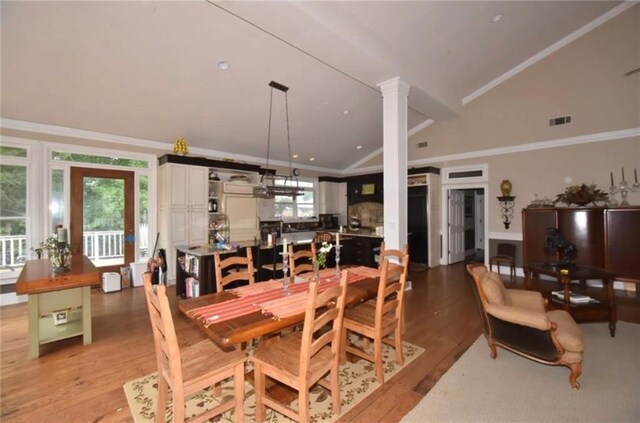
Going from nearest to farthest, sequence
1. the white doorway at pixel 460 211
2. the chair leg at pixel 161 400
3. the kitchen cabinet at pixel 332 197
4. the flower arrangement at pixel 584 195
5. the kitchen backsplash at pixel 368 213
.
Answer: the chair leg at pixel 161 400 < the flower arrangement at pixel 584 195 < the white doorway at pixel 460 211 < the kitchen backsplash at pixel 368 213 < the kitchen cabinet at pixel 332 197

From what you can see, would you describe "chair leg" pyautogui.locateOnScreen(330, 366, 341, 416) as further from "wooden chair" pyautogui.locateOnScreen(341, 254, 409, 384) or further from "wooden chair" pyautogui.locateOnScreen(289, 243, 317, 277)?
"wooden chair" pyautogui.locateOnScreen(289, 243, 317, 277)

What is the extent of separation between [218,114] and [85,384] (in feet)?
13.8

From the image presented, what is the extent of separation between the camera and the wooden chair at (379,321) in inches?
90.1

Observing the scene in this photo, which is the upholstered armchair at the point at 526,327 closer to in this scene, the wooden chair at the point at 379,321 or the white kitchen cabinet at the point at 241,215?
the wooden chair at the point at 379,321

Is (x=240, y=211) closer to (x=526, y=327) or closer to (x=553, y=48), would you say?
(x=526, y=327)

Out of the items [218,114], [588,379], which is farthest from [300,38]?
[588,379]

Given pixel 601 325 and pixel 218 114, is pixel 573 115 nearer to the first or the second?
pixel 601 325

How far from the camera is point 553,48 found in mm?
5418

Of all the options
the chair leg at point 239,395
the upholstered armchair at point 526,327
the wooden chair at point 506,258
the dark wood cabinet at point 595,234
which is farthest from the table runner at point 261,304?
the wooden chair at point 506,258

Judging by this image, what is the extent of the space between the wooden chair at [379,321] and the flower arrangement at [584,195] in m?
4.47

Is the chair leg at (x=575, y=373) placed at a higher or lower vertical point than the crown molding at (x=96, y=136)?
lower

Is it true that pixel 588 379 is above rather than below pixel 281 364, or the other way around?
below

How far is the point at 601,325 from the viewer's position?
3398 millimetres

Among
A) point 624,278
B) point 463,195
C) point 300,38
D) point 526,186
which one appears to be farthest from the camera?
point 463,195
